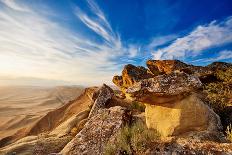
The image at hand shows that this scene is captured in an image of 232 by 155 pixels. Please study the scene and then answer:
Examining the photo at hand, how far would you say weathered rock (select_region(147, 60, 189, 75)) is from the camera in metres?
18.5

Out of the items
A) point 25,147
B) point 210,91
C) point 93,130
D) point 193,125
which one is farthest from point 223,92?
point 25,147

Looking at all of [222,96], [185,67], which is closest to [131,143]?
[222,96]

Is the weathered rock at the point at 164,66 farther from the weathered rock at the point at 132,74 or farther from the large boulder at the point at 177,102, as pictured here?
the large boulder at the point at 177,102

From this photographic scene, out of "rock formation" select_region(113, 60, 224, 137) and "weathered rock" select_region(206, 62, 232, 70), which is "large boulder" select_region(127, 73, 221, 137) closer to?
"rock formation" select_region(113, 60, 224, 137)

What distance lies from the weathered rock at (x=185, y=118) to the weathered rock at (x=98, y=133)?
188 centimetres

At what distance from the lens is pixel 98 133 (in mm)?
10820

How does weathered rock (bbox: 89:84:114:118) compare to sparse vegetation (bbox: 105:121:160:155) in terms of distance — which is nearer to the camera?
sparse vegetation (bbox: 105:121:160:155)

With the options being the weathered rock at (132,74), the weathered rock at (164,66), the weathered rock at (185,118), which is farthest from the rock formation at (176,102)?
the weathered rock at (132,74)

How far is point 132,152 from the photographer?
7977 millimetres

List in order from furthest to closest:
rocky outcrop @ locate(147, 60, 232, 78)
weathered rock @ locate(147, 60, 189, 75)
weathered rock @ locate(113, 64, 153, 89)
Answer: weathered rock @ locate(113, 64, 153, 89) → weathered rock @ locate(147, 60, 189, 75) → rocky outcrop @ locate(147, 60, 232, 78)

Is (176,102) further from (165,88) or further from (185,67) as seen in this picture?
(185,67)

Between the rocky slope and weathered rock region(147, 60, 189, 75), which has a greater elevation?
weathered rock region(147, 60, 189, 75)

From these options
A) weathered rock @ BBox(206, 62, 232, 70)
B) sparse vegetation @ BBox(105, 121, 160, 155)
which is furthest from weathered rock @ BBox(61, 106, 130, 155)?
weathered rock @ BBox(206, 62, 232, 70)

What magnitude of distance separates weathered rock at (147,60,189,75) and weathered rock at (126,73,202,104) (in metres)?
8.01
